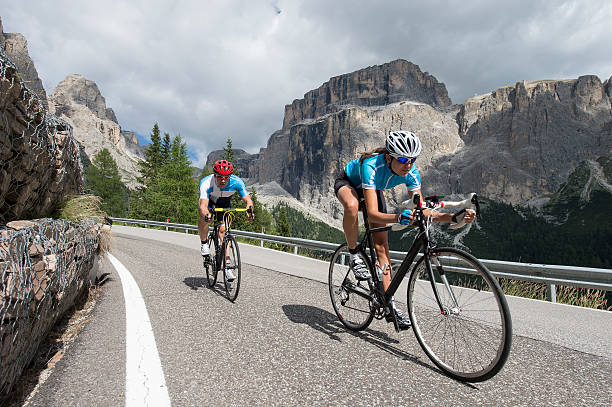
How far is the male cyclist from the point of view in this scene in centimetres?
518

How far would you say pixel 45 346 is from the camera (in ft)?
9.61

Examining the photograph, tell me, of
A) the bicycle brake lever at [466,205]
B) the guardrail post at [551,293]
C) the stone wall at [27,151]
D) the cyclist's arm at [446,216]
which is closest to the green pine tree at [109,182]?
the stone wall at [27,151]

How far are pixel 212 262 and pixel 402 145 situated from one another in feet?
12.7

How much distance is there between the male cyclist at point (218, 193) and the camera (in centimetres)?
518

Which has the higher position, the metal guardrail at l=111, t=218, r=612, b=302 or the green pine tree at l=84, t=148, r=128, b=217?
the green pine tree at l=84, t=148, r=128, b=217

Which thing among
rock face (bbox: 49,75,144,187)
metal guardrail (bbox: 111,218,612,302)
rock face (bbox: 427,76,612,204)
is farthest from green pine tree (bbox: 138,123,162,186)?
rock face (bbox: 427,76,612,204)

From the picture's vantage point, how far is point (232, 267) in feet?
16.4

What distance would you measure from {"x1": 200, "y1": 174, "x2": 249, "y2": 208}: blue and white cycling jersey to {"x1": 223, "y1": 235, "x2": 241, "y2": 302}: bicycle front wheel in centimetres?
69

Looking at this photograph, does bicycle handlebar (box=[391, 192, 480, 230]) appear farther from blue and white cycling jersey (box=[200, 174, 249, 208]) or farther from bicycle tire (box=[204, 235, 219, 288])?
bicycle tire (box=[204, 235, 219, 288])

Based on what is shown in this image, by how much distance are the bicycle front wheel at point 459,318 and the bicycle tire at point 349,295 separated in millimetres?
563

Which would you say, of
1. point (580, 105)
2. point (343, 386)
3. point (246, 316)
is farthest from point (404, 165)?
point (580, 105)

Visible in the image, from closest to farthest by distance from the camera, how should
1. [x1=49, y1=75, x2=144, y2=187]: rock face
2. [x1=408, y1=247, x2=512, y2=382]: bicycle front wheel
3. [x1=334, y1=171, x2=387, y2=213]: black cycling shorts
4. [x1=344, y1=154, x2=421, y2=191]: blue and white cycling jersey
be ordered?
[x1=408, y1=247, x2=512, y2=382]: bicycle front wheel
[x1=344, y1=154, x2=421, y2=191]: blue and white cycling jersey
[x1=334, y1=171, x2=387, y2=213]: black cycling shorts
[x1=49, y1=75, x2=144, y2=187]: rock face

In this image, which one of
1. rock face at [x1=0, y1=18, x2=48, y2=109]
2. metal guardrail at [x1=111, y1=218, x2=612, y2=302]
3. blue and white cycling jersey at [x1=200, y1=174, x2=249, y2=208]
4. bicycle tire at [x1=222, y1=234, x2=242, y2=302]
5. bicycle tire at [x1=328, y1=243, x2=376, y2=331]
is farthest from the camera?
blue and white cycling jersey at [x1=200, y1=174, x2=249, y2=208]

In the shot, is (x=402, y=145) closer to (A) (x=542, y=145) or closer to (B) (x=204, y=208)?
(B) (x=204, y=208)
